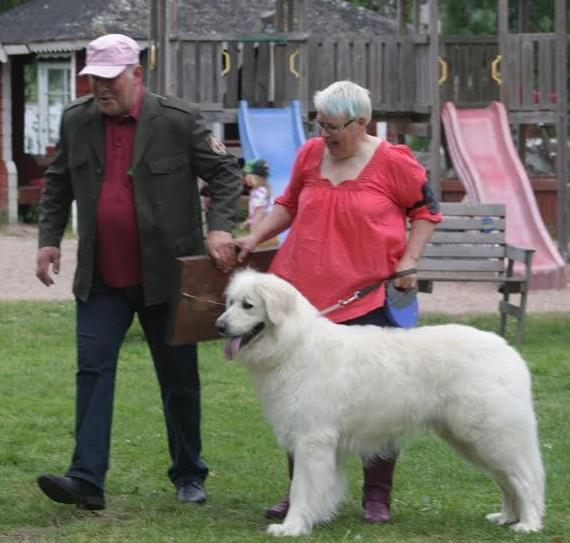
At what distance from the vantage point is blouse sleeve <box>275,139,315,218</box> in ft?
22.3

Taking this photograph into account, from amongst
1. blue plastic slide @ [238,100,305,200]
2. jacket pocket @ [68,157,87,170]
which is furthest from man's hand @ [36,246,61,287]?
blue plastic slide @ [238,100,305,200]

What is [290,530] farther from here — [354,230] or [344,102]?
[344,102]

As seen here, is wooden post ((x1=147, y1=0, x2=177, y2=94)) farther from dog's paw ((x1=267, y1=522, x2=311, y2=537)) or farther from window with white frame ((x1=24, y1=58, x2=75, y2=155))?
dog's paw ((x1=267, y1=522, x2=311, y2=537))

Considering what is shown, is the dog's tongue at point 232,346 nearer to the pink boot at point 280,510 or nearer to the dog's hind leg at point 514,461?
the pink boot at point 280,510

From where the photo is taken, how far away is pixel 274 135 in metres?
19.8

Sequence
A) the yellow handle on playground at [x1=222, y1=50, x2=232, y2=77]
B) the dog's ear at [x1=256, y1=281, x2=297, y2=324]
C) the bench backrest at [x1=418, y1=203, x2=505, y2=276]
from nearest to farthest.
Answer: the dog's ear at [x1=256, y1=281, x2=297, y2=324] < the bench backrest at [x1=418, y1=203, x2=505, y2=276] < the yellow handle on playground at [x1=222, y1=50, x2=232, y2=77]

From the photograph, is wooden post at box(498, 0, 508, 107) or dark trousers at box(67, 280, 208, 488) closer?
dark trousers at box(67, 280, 208, 488)

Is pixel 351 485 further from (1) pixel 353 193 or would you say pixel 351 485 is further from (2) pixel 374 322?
(1) pixel 353 193

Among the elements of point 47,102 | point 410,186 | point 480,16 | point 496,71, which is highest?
point 480,16

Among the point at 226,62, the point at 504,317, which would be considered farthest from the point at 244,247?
the point at 226,62

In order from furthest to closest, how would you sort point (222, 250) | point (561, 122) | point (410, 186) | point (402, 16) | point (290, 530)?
point (402, 16) < point (561, 122) < point (222, 250) < point (410, 186) < point (290, 530)

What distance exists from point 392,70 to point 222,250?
1339 centimetres

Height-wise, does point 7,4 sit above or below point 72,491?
above

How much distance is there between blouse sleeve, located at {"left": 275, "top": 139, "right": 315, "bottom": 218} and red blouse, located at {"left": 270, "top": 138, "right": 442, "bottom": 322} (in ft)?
0.20
